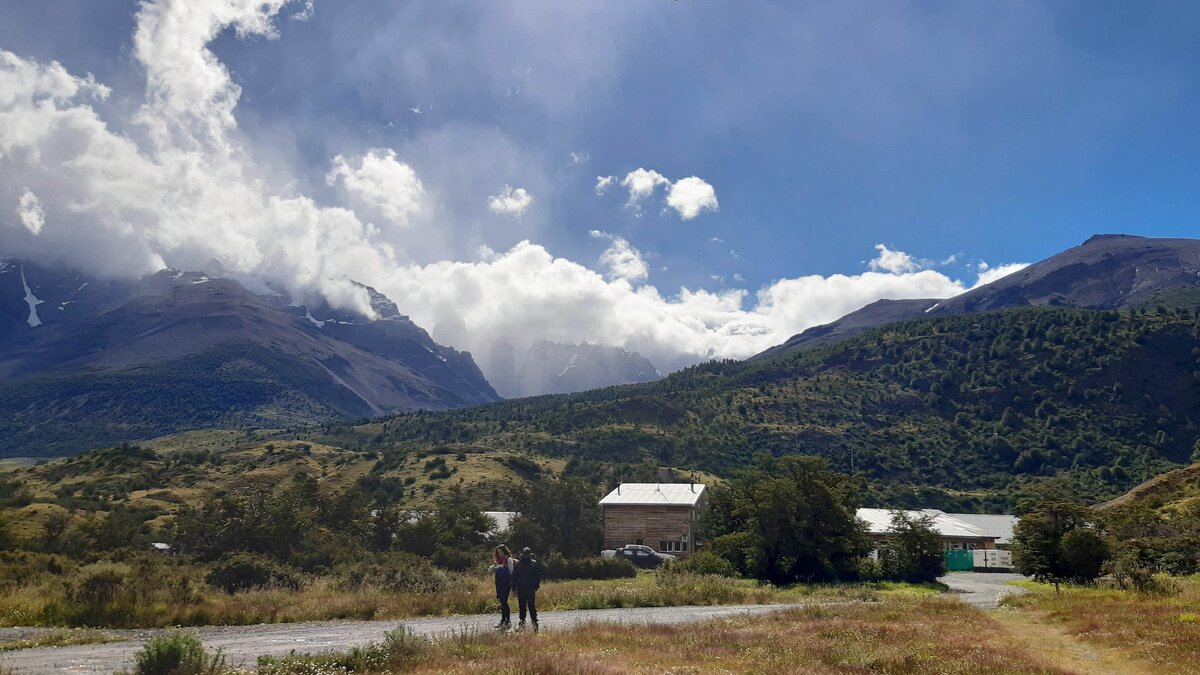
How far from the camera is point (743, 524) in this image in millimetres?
45625

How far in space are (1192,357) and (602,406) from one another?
341 feet

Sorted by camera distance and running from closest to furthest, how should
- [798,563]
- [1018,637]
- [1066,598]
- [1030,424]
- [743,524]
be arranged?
1. [1018,637]
2. [1066,598]
3. [798,563]
4. [743,524]
5. [1030,424]

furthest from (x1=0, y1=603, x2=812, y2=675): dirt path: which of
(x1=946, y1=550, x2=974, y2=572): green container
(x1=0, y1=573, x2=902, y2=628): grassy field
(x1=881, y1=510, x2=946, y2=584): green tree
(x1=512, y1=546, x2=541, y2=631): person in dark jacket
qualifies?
(x1=946, y1=550, x2=974, y2=572): green container

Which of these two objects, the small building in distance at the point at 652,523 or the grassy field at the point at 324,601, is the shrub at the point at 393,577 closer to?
the grassy field at the point at 324,601

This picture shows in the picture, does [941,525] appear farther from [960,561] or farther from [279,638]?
[279,638]

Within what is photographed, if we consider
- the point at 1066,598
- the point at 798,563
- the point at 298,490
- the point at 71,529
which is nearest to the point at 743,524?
the point at 798,563

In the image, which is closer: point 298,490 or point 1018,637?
point 1018,637

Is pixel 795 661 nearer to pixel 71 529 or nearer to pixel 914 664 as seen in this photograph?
pixel 914 664

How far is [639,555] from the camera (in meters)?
50.5

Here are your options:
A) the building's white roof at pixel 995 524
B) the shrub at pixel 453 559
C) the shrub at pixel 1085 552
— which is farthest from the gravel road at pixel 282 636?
the building's white roof at pixel 995 524

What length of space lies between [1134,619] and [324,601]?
2270cm

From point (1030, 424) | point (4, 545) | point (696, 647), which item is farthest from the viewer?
point (1030, 424)

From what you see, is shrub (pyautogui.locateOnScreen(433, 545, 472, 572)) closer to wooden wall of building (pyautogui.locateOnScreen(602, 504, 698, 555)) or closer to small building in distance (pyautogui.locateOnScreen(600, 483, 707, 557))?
small building in distance (pyautogui.locateOnScreen(600, 483, 707, 557))

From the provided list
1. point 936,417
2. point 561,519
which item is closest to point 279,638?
point 561,519
